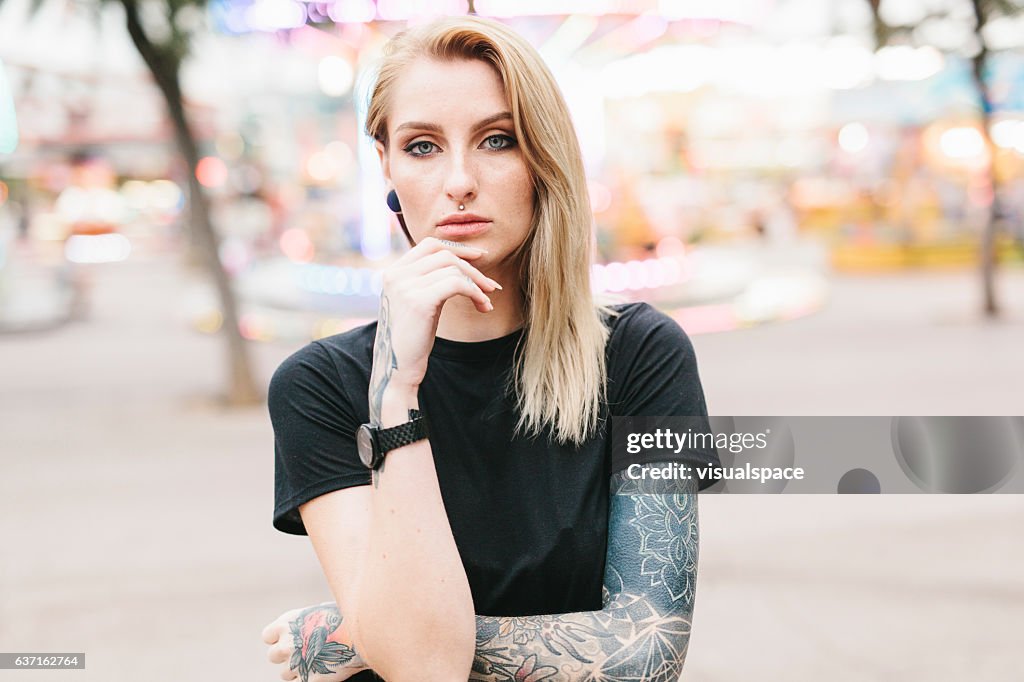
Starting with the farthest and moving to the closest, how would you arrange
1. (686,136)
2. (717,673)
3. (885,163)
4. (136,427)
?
(686,136) < (885,163) < (136,427) < (717,673)

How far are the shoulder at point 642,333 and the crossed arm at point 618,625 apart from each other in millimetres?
215

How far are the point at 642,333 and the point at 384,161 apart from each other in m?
0.50

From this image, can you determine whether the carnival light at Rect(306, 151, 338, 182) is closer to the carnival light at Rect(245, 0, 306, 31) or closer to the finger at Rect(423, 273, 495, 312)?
the carnival light at Rect(245, 0, 306, 31)

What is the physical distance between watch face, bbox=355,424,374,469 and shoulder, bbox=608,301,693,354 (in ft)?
1.44

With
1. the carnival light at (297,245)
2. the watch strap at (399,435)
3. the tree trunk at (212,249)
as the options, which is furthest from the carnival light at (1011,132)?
the watch strap at (399,435)

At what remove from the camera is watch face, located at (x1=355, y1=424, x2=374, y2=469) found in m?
1.48

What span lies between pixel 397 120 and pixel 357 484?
1.78 ft

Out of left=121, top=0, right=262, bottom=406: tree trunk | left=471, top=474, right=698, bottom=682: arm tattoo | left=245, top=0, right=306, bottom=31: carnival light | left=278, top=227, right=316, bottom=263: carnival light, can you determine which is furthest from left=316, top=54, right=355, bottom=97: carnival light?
left=471, top=474, right=698, bottom=682: arm tattoo

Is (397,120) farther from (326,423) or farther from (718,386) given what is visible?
(718,386)

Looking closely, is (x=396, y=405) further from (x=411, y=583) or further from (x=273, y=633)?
(x=273, y=633)

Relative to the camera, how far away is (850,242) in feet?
70.9

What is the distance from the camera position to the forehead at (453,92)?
1565 mm

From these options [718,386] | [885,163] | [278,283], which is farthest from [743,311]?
[885,163]

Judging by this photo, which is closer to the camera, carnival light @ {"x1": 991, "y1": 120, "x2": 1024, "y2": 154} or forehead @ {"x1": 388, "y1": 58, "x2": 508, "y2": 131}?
forehead @ {"x1": 388, "y1": 58, "x2": 508, "y2": 131}
